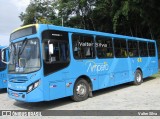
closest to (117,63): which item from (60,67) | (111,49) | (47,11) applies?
(111,49)

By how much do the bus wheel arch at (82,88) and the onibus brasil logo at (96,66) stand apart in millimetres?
457

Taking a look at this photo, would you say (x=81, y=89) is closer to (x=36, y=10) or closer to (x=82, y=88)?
(x=82, y=88)

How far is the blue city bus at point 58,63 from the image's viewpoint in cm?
838

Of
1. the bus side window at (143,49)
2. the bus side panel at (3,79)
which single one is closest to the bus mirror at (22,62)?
the bus side panel at (3,79)

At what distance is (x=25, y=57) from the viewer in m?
8.70

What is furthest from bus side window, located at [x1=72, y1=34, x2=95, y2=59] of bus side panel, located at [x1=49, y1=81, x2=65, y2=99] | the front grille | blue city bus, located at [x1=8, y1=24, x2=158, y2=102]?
the front grille

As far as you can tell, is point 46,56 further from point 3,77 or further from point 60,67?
point 3,77

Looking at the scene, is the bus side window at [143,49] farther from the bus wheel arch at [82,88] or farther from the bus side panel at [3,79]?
the bus side panel at [3,79]

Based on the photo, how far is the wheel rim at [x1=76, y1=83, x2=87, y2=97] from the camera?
9.87 meters

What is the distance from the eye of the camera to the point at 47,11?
47438 mm

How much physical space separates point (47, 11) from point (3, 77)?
118 ft

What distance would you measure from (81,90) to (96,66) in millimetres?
1421

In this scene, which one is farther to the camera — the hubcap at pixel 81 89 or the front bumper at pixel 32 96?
the hubcap at pixel 81 89

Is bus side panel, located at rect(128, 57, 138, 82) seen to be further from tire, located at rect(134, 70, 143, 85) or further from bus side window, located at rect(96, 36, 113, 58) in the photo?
bus side window, located at rect(96, 36, 113, 58)
